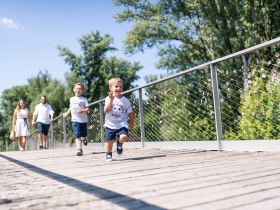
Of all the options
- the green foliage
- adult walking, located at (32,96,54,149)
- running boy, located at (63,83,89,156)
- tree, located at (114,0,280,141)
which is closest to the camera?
the green foliage

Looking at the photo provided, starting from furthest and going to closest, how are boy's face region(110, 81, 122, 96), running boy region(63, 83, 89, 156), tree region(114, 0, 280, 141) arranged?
1. tree region(114, 0, 280, 141)
2. running boy region(63, 83, 89, 156)
3. boy's face region(110, 81, 122, 96)

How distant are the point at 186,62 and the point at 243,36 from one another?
225 inches

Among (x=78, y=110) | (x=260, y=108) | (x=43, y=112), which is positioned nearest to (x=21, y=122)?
(x=43, y=112)

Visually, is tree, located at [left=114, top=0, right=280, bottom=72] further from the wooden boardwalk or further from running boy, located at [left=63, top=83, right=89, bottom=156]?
the wooden boardwalk

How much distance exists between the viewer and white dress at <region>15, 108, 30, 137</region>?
10344 mm

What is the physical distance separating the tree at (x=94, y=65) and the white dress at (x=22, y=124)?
3547cm

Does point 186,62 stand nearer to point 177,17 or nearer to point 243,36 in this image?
point 177,17

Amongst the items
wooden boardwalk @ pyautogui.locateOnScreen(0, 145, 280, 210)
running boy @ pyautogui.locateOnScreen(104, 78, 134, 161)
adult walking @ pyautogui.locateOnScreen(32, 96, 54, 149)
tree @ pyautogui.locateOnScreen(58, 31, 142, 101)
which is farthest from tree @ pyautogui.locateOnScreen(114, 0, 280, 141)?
tree @ pyautogui.locateOnScreen(58, 31, 142, 101)

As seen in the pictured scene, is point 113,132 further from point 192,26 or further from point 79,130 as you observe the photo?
point 192,26

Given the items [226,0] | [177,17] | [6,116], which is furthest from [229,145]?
[6,116]

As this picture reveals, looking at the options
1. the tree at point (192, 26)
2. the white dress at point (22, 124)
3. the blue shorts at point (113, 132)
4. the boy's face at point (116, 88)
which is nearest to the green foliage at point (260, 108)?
the blue shorts at point (113, 132)

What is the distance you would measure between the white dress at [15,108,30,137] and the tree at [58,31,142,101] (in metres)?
35.5

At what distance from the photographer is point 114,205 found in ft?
6.51

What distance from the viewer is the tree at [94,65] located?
4594 centimetres
